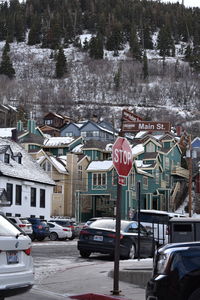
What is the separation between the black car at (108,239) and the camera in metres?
21.0

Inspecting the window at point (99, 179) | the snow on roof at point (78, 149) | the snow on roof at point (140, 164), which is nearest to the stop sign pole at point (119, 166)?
the window at point (99, 179)

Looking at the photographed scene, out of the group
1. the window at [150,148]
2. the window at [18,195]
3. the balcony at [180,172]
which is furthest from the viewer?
the window at [150,148]

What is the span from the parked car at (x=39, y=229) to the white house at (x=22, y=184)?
28.9ft

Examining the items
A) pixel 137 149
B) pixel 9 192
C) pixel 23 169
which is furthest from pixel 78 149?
pixel 9 192

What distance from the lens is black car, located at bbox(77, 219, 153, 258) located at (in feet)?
68.8

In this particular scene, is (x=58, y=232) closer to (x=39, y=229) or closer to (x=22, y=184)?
(x=39, y=229)

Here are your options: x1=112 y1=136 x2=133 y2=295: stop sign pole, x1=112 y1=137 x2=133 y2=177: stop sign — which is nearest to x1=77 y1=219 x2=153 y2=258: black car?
x1=112 y1=136 x2=133 y2=295: stop sign pole

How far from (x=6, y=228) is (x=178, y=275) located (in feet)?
9.67

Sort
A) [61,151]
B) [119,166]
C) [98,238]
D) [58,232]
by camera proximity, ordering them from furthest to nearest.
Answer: [61,151]
[58,232]
[98,238]
[119,166]

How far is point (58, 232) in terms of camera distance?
40438 millimetres

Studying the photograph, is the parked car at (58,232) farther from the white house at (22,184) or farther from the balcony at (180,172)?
the balcony at (180,172)

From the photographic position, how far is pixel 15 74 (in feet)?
595

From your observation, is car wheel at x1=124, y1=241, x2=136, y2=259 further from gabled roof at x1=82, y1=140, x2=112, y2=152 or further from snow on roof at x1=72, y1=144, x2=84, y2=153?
snow on roof at x1=72, y1=144, x2=84, y2=153

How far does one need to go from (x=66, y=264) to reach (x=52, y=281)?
5.06 metres
